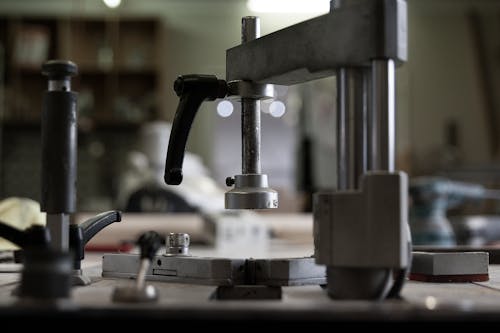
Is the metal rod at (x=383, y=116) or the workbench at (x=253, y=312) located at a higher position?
the metal rod at (x=383, y=116)

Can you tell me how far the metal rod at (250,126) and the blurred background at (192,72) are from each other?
474 centimetres

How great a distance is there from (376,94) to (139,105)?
5348mm

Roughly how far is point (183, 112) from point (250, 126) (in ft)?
0.27

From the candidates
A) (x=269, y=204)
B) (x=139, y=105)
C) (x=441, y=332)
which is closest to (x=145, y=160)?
(x=139, y=105)

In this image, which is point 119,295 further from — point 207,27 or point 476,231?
point 207,27

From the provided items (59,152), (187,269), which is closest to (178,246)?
(187,269)

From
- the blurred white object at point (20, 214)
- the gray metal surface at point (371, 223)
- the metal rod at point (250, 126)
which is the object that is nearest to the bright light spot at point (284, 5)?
the blurred white object at point (20, 214)

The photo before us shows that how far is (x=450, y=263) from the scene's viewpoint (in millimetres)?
781

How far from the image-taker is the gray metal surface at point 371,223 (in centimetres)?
59

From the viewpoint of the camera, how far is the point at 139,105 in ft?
19.3

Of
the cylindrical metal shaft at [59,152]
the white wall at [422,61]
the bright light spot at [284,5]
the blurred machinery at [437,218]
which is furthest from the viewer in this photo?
the white wall at [422,61]

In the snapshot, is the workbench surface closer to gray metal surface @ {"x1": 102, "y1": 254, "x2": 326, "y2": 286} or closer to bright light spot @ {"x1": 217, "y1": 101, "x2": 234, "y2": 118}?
gray metal surface @ {"x1": 102, "y1": 254, "x2": 326, "y2": 286}

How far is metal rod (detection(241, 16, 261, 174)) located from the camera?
810mm

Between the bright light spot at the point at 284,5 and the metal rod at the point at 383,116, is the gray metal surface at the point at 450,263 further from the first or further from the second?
the bright light spot at the point at 284,5
